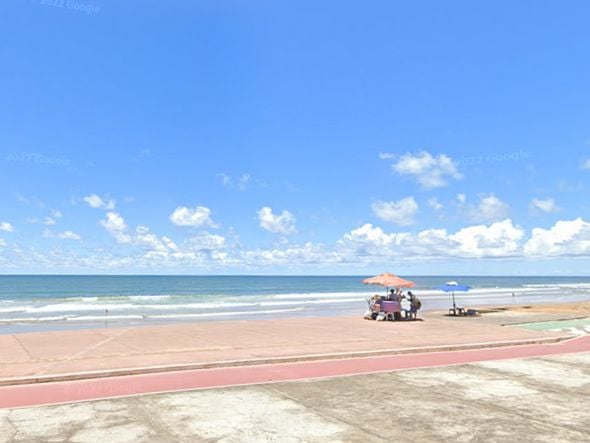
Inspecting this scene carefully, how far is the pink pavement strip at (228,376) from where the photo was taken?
891 centimetres

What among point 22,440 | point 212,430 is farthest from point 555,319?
point 22,440

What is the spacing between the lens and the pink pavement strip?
8.91 meters

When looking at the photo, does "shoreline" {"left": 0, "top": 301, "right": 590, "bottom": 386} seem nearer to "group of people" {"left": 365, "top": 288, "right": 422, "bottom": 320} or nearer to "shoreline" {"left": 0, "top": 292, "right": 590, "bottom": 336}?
"group of people" {"left": 365, "top": 288, "right": 422, "bottom": 320}

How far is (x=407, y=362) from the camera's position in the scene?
→ 12.2m

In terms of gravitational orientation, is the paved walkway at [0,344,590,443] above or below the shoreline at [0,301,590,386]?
below

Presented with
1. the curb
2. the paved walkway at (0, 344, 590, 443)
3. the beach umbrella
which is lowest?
the paved walkway at (0, 344, 590, 443)

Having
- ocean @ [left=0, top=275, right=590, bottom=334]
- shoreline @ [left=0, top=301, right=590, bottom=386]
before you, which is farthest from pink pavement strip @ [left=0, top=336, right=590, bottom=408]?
ocean @ [left=0, top=275, right=590, bottom=334]

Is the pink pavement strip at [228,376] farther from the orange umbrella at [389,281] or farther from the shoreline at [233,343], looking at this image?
the orange umbrella at [389,281]

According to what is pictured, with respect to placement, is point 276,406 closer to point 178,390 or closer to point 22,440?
point 178,390

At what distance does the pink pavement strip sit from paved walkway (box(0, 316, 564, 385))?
48cm

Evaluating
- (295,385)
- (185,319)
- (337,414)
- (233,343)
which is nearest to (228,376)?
(295,385)

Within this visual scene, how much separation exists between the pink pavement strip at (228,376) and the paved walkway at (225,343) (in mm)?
481

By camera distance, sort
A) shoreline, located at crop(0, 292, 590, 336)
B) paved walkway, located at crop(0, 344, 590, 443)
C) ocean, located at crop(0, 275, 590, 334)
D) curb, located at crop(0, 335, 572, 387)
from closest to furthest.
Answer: paved walkway, located at crop(0, 344, 590, 443), curb, located at crop(0, 335, 572, 387), shoreline, located at crop(0, 292, 590, 336), ocean, located at crop(0, 275, 590, 334)

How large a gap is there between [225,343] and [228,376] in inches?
169
